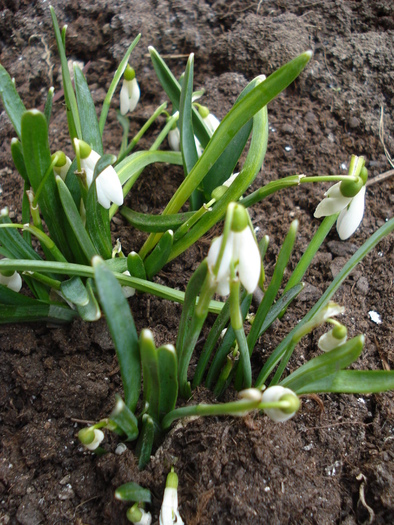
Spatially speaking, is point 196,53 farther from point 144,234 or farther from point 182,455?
point 182,455

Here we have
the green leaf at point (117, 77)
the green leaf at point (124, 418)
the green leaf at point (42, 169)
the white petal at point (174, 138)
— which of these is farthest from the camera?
the white petal at point (174, 138)

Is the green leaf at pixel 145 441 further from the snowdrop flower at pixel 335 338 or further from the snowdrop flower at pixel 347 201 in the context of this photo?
the snowdrop flower at pixel 347 201

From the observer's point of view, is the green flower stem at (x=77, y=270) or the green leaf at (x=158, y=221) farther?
the green leaf at (x=158, y=221)

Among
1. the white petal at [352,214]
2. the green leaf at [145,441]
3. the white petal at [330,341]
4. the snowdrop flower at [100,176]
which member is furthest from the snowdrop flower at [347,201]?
the green leaf at [145,441]

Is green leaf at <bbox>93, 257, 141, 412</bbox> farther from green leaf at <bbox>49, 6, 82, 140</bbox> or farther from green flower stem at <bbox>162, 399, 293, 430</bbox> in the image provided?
green leaf at <bbox>49, 6, 82, 140</bbox>

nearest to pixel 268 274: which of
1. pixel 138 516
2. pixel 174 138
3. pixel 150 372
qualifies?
pixel 174 138

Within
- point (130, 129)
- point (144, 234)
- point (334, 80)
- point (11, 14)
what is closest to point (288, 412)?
point (144, 234)
